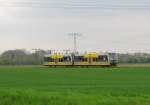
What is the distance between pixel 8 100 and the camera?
70.4 feet

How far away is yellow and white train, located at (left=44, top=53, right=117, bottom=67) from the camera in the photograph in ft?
325

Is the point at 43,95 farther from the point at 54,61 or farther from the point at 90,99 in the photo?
the point at 54,61

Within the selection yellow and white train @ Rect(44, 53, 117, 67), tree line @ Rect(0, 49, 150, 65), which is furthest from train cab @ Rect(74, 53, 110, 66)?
tree line @ Rect(0, 49, 150, 65)

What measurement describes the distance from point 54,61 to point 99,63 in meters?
9.74

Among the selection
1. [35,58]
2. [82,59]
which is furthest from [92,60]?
[35,58]

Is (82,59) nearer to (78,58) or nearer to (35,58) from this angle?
(78,58)

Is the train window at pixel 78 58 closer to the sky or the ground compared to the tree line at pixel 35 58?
closer to the ground

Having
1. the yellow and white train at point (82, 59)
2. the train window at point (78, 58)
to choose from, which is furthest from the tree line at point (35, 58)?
the train window at point (78, 58)

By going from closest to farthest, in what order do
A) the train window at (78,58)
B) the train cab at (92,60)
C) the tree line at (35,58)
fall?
1. the train cab at (92,60)
2. the train window at (78,58)
3. the tree line at (35,58)

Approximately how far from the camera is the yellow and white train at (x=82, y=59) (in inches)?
3903

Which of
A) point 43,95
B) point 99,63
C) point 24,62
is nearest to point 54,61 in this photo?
point 99,63

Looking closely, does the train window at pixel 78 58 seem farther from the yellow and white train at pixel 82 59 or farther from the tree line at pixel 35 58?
the tree line at pixel 35 58

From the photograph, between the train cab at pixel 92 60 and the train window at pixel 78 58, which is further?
the train window at pixel 78 58

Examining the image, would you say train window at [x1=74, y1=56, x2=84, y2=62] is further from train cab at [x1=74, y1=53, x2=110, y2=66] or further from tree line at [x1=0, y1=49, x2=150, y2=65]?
tree line at [x1=0, y1=49, x2=150, y2=65]
